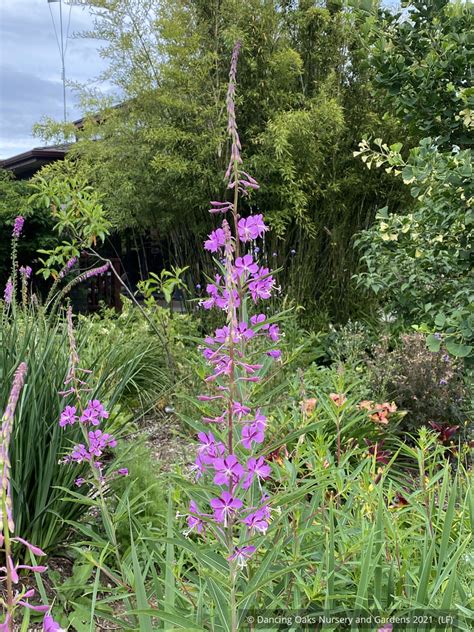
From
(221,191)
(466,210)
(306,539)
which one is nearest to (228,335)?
Result: (306,539)

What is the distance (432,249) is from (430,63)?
0.86 m

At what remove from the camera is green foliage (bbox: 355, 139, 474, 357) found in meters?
2.29

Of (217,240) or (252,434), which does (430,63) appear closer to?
(217,240)

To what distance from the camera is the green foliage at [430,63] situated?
8.42 ft

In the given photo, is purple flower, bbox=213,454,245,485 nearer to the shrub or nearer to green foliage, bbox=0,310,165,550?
green foliage, bbox=0,310,165,550

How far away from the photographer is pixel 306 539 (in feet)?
4.96

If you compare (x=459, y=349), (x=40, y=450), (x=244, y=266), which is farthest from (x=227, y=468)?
(x=459, y=349)

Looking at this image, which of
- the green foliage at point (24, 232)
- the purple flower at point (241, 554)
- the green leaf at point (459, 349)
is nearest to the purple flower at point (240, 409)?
the purple flower at point (241, 554)

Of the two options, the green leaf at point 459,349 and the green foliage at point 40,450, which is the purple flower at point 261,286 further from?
the green leaf at point 459,349

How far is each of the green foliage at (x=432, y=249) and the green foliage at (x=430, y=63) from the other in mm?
157

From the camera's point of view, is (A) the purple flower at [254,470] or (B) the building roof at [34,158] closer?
(A) the purple flower at [254,470]

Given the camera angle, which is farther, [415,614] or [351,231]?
[351,231]

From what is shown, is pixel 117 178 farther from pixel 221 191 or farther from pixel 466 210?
pixel 466 210

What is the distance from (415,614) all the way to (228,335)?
2.47ft
